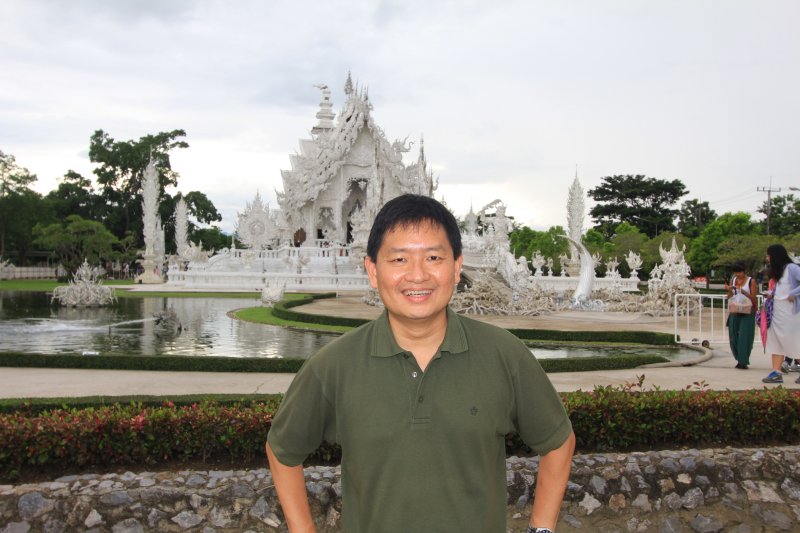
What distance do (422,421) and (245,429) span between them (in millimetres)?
3446

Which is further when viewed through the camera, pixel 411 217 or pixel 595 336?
pixel 595 336

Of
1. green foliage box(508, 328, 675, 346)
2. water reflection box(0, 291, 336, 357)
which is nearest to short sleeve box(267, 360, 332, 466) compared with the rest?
water reflection box(0, 291, 336, 357)

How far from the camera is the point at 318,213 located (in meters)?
40.4

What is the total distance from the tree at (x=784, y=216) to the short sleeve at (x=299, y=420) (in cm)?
4952

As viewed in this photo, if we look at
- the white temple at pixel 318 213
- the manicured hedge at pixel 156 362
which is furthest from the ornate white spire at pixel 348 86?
the manicured hedge at pixel 156 362

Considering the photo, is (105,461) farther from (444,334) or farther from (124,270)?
(124,270)

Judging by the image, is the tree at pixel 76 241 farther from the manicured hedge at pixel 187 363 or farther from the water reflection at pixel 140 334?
the manicured hedge at pixel 187 363

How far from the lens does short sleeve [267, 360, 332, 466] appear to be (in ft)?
6.97

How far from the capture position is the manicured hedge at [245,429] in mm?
4855

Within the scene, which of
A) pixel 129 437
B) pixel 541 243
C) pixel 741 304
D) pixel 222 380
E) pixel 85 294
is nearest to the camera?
pixel 129 437

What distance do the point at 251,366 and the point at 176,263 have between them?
28.9 metres

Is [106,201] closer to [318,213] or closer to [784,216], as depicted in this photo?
[318,213]

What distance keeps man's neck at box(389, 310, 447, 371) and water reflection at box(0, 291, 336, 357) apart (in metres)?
8.94

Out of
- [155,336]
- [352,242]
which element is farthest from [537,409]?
[352,242]
